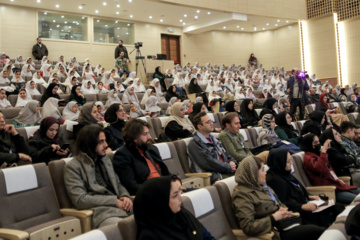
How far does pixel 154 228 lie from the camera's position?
152cm

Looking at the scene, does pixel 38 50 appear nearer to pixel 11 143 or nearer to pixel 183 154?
pixel 11 143

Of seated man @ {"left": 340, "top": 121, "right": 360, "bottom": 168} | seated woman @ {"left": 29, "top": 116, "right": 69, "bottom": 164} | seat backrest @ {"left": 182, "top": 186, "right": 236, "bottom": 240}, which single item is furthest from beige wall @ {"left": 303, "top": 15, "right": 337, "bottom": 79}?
seat backrest @ {"left": 182, "top": 186, "right": 236, "bottom": 240}

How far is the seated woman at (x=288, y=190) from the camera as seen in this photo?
2.47 meters

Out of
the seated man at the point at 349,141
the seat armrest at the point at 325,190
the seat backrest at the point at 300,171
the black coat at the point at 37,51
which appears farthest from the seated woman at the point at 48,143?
the black coat at the point at 37,51

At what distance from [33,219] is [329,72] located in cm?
1500

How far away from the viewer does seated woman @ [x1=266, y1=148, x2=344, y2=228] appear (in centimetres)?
247

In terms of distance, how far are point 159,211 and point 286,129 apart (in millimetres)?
3347

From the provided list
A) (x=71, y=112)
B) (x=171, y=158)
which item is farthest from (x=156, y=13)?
(x=171, y=158)

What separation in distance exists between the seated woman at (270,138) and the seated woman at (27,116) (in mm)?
3177

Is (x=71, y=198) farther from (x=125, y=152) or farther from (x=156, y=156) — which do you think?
(x=156, y=156)

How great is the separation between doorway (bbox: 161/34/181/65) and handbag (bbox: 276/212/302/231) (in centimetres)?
1413

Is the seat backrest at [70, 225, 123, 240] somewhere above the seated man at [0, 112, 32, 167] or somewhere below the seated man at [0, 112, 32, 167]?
→ below

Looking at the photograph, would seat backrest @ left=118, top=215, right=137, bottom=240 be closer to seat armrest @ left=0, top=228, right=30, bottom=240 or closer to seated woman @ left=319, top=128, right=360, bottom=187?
seat armrest @ left=0, top=228, right=30, bottom=240

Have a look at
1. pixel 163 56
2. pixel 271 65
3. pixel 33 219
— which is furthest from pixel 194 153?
→ pixel 271 65
